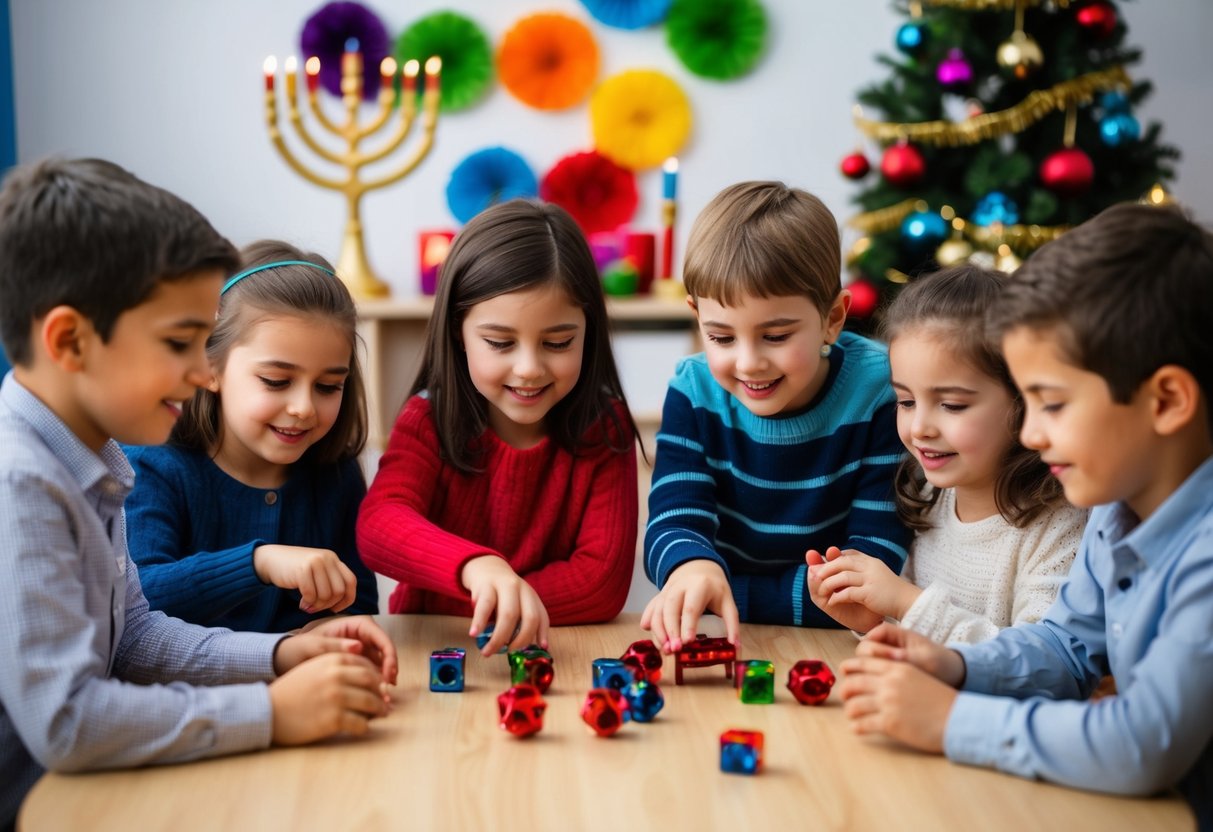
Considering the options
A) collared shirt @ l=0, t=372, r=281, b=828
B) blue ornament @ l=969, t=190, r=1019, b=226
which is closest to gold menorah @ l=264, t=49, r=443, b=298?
blue ornament @ l=969, t=190, r=1019, b=226

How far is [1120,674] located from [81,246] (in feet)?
3.45

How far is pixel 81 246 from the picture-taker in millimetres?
1110

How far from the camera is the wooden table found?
987 mm

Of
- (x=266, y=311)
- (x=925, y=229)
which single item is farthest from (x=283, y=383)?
(x=925, y=229)

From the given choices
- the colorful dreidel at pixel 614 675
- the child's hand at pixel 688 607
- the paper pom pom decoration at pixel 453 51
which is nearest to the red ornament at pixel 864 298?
the paper pom pom decoration at pixel 453 51

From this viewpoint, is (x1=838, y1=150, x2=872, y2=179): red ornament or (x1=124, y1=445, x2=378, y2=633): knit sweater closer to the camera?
(x1=124, y1=445, x2=378, y2=633): knit sweater

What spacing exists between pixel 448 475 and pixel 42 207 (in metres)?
0.72

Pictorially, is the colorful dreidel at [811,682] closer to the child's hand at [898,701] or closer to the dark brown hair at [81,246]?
the child's hand at [898,701]

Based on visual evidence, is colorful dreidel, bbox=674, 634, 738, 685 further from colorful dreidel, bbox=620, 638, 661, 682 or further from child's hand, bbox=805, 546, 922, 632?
child's hand, bbox=805, 546, 922, 632

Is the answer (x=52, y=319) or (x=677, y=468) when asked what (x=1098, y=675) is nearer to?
(x=677, y=468)

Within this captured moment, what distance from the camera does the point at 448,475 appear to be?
1.71 metres

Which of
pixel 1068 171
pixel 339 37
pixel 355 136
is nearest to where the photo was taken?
pixel 1068 171

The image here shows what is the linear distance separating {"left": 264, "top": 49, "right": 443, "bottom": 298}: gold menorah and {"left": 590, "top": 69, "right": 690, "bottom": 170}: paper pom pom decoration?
0.64m

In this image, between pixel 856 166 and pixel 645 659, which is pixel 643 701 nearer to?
pixel 645 659
